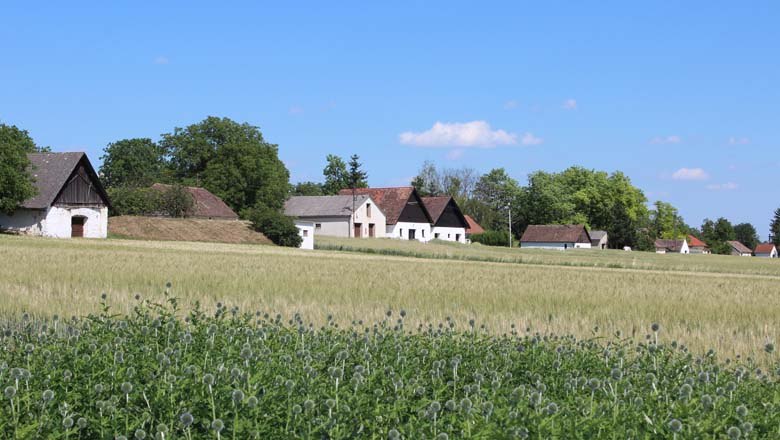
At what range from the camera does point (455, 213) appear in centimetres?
11606

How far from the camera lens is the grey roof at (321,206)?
9556cm

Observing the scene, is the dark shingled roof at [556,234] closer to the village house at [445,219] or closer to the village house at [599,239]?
the village house at [599,239]

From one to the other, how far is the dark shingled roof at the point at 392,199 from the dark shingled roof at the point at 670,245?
251 feet

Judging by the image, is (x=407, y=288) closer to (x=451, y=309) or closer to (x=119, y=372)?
(x=451, y=309)

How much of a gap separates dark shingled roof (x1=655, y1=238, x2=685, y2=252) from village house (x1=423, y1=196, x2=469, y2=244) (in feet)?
213

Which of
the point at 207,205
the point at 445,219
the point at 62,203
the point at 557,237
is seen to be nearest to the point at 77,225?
the point at 62,203

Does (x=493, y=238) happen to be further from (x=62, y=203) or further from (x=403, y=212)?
(x=62, y=203)

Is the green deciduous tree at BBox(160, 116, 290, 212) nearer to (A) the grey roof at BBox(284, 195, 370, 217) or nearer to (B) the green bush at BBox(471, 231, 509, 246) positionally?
(A) the grey roof at BBox(284, 195, 370, 217)

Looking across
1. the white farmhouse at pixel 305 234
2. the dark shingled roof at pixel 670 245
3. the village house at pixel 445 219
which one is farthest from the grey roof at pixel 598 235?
the white farmhouse at pixel 305 234

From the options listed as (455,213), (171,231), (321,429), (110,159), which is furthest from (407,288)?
(110,159)

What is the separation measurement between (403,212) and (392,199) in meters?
3.19

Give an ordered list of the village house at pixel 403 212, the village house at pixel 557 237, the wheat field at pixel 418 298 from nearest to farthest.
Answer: the wheat field at pixel 418 298
the village house at pixel 403 212
the village house at pixel 557 237

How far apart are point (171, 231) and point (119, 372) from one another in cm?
6572

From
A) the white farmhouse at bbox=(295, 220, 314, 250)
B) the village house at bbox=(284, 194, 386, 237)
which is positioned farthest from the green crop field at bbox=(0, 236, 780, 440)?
the village house at bbox=(284, 194, 386, 237)
